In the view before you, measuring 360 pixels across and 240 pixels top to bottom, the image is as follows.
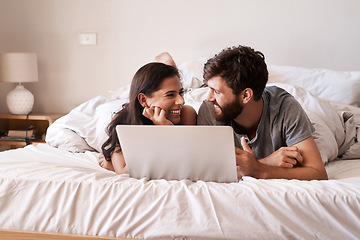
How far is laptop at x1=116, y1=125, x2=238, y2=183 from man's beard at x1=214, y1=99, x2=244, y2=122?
337 mm

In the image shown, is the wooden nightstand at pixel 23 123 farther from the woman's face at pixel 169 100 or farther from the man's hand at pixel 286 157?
the man's hand at pixel 286 157

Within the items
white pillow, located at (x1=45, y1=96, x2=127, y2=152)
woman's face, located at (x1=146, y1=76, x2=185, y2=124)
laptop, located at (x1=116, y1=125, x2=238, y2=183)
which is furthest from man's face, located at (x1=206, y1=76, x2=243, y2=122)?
white pillow, located at (x1=45, y1=96, x2=127, y2=152)

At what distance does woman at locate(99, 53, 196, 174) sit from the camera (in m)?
1.73

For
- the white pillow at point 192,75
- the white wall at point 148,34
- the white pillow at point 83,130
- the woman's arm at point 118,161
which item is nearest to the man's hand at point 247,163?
the woman's arm at point 118,161

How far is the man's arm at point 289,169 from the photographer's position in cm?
149

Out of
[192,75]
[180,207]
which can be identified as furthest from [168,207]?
[192,75]

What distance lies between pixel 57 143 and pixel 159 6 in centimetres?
147

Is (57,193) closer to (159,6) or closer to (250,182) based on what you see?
(250,182)

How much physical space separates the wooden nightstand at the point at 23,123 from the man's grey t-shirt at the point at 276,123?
5.88ft

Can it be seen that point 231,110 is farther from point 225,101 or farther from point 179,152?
point 179,152

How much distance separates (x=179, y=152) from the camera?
138 cm

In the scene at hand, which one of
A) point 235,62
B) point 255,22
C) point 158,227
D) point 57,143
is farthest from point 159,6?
point 158,227

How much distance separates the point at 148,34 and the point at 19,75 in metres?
0.96

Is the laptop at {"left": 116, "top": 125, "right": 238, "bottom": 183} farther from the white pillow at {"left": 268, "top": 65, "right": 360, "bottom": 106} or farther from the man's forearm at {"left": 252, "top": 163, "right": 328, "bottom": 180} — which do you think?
the white pillow at {"left": 268, "top": 65, "right": 360, "bottom": 106}
